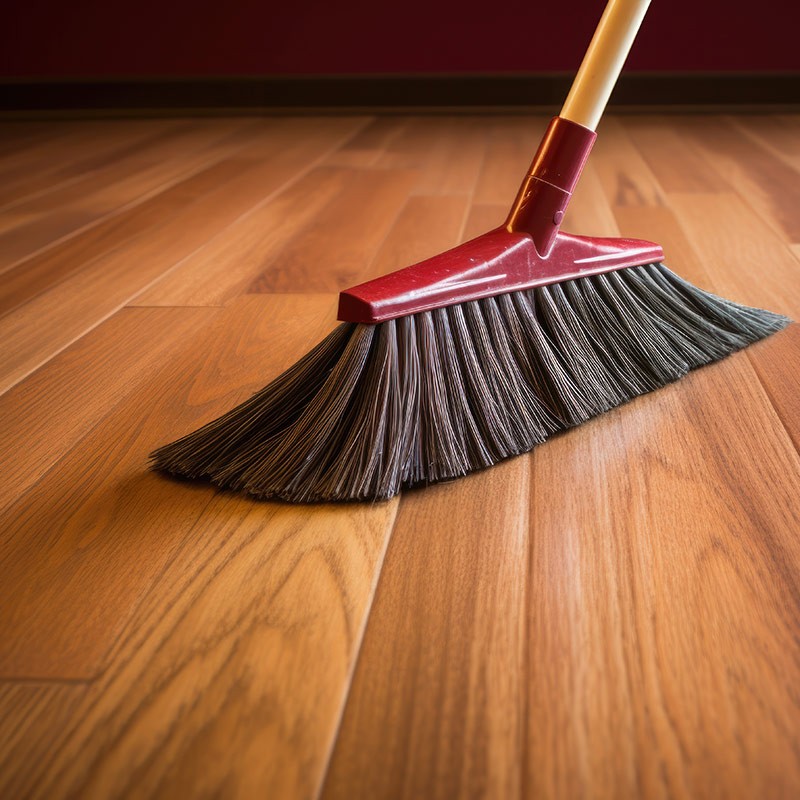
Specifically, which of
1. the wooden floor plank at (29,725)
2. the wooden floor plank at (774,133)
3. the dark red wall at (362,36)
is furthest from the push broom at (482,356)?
the dark red wall at (362,36)

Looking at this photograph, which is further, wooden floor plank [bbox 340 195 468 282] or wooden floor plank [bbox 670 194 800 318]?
wooden floor plank [bbox 340 195 468 282]

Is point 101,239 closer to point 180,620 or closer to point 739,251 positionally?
point 739,251

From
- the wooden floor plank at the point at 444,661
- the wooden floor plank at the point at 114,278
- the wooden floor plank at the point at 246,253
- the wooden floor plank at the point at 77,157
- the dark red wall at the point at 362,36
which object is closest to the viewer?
the wooden floor plank at the point at 444,661

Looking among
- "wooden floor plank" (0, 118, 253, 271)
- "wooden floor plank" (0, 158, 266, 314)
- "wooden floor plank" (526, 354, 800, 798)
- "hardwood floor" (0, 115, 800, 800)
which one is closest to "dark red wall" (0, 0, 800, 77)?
"wooden floor plank" (0, 118, 253, 271)

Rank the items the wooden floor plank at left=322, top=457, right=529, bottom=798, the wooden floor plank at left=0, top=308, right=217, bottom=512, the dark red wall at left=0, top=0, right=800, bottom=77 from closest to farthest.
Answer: the wooden floor plank at left=322, top=457, right=529, bottom=798 < the wooden floor plank at left=0, top=308, right=217, bottom=512 < the dark red wall at left=0, top=0, right=800, bottom=77

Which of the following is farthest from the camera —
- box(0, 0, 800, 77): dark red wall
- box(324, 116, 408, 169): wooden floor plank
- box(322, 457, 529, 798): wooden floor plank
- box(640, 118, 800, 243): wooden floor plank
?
box(0, 0, 800, 77): dark red wall

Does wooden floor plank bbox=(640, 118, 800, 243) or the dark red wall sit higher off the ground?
the dark red wall

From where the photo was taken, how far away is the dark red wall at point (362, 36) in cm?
269

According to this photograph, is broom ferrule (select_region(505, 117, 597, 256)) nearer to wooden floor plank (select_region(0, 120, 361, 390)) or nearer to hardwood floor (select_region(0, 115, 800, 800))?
hardwood floor (select_region(0, 115, 800, 800))

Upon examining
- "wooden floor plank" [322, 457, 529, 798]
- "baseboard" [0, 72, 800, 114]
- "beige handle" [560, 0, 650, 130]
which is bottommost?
"wooden floor plank" [322, 457, 529, 798]

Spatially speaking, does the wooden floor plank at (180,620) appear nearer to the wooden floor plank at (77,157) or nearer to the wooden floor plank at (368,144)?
the wooden floor plank at (77,157)

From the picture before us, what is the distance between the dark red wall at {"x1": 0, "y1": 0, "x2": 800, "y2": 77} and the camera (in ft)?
8.84

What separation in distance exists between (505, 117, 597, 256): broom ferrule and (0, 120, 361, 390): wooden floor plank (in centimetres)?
54

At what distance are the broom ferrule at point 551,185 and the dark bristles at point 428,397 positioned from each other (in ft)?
0.18
